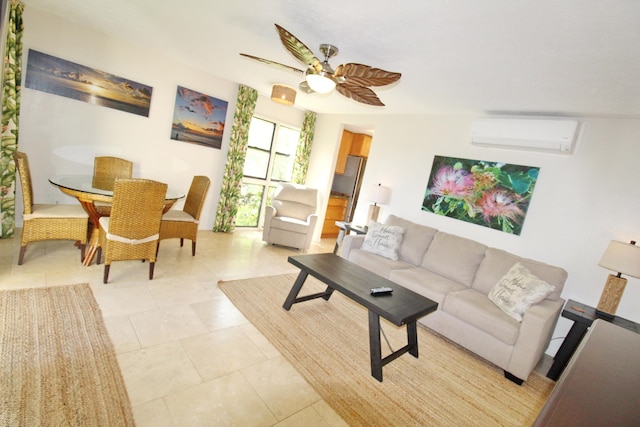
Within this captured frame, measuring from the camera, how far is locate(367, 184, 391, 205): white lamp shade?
14.0 feet

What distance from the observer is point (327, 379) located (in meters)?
2.01

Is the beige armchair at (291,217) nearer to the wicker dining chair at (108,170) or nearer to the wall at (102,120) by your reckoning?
the wall at (102,120)

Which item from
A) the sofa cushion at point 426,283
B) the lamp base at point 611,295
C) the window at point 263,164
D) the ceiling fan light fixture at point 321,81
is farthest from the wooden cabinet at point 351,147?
the lamp base at point 611,295

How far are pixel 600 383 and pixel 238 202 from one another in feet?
15.9

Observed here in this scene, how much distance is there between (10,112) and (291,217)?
11.3 ft

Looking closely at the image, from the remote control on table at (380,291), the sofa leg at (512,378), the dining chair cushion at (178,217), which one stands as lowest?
the sofa leg at (512,378)

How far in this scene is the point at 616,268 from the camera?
239 cm

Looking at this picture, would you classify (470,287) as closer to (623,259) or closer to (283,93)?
(623,259)

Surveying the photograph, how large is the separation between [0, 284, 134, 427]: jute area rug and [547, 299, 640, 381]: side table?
10.6 ft

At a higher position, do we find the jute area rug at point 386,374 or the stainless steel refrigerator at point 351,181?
the stainless steel refrigerator at point 351,181

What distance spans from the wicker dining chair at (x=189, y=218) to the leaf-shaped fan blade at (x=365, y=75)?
2192mm

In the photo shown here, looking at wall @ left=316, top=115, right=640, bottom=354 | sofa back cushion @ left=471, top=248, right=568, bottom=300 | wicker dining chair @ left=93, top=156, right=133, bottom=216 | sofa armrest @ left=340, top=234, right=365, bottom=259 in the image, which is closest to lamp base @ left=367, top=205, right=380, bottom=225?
sofa armrest @ left=340, top=234, right=365, bottom=259

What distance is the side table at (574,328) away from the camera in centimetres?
246

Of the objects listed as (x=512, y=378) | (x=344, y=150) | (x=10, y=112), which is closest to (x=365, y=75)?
(x=512, y=378)
